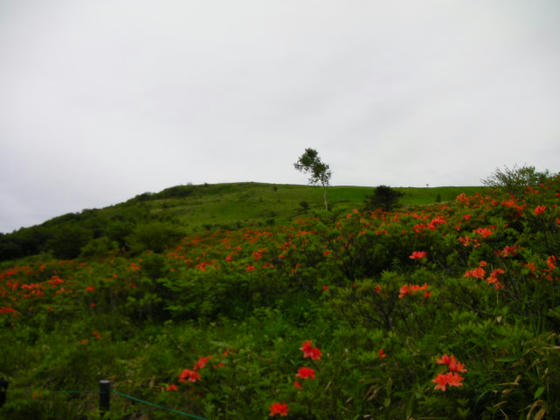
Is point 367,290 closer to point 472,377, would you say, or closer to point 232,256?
point 472,377

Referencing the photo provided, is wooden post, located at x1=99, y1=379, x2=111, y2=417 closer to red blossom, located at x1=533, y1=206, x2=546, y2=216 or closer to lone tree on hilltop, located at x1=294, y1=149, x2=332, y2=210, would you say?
red blossom, located at x1=533, y1=206, x2=546, y2=216

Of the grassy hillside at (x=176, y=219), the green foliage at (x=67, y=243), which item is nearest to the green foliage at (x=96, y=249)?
the grassy hillside at (x=176, y=219)

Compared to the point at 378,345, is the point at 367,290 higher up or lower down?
higher up

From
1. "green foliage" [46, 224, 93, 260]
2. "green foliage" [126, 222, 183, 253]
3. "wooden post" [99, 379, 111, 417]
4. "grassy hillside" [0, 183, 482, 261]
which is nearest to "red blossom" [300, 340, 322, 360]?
"wooden post" [99, 379, 111, 417]

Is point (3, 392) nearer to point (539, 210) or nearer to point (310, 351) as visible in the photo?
point (310, 351)

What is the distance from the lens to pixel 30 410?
2178 millimetres

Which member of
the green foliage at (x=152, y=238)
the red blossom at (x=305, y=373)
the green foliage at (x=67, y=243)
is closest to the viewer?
the red blossom at (x=305, y=373)

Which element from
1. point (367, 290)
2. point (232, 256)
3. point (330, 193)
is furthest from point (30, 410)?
point (330, 193)

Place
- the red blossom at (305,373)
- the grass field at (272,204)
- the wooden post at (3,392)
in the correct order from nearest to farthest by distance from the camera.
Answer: the red blossom at (305,373) < the wooden post at (3,392) < the grass field at (272,204)

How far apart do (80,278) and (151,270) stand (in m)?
1.92

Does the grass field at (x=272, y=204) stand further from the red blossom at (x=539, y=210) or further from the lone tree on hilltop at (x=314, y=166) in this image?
the red blossom at (x=539, y=210)

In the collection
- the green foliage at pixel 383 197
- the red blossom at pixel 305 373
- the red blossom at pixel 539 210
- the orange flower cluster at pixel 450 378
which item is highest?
the green foliage at pixel 383 197

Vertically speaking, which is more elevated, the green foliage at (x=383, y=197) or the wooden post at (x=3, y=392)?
the green foliage at (x=383, y=197)

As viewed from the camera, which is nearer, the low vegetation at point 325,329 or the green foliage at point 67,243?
the low vegetation at point 325,329
